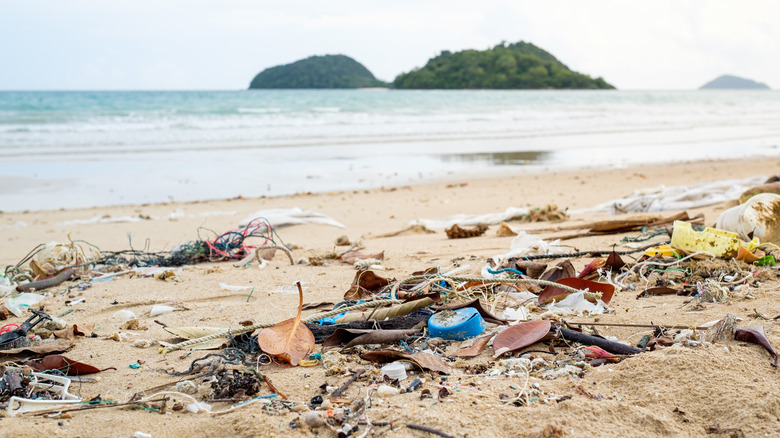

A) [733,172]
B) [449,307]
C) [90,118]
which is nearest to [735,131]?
[733,172]

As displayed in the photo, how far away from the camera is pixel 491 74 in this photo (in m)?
63.5

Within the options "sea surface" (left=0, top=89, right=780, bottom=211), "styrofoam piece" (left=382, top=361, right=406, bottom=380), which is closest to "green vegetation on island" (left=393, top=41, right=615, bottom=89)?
"sea surface" (left=0, top=89, right=780, bottom=211)

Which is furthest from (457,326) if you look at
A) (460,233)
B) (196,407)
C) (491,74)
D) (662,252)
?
(491,74)

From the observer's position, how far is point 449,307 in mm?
2736

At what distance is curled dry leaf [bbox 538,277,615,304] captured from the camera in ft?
9.61

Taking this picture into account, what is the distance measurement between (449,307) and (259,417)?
117 centimetres

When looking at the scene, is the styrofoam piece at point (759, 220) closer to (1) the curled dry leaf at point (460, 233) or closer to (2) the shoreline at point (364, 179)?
(1) the curled dry leaf at point (460, 233)

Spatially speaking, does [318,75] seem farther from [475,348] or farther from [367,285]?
[475,348]

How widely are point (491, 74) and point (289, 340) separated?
64.7 m

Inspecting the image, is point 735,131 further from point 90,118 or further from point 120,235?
point 90,118

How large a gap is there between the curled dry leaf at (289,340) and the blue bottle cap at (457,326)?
0.58 metres

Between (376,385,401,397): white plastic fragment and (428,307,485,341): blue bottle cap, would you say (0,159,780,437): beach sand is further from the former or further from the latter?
(428,307,485,341): blue bottle cap

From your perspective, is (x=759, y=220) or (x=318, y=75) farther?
(x=318, y=75)

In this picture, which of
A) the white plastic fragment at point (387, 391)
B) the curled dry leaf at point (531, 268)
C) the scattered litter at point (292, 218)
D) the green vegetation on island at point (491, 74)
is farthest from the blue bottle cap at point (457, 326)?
the green vegetation on island at point (491, 74)
